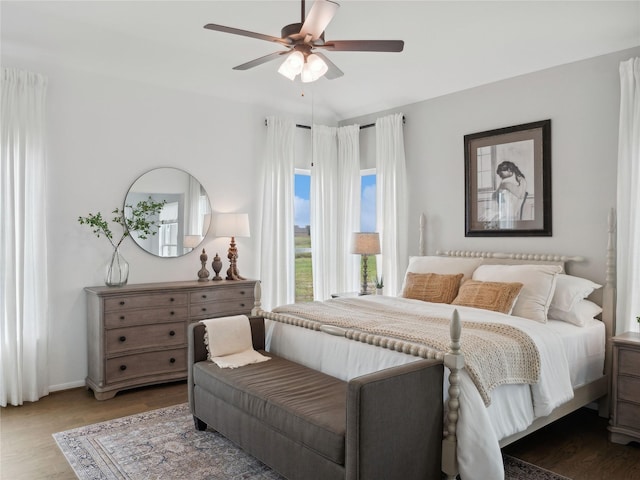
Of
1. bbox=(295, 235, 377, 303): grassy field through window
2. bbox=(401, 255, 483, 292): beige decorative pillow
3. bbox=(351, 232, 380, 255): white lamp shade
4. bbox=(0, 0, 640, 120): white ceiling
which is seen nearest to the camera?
bbox=(0, 0, 640, 120): white ceiling

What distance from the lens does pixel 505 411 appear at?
261 cm

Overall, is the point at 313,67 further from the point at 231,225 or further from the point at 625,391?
the point at 625,391

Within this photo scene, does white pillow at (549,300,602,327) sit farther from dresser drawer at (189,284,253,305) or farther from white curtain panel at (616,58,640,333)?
dresser drawer at (189,284,253,305)

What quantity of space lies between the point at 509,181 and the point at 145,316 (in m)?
3.33

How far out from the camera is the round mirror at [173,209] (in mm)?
4680

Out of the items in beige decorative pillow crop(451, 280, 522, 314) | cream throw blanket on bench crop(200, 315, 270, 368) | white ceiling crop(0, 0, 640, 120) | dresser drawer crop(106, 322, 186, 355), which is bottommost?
dresser drawer crop(106, 322, 186, 355)

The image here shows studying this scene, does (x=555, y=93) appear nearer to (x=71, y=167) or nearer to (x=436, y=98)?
(x=436, y=98)

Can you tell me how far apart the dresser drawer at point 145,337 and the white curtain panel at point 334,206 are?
6.09 ft

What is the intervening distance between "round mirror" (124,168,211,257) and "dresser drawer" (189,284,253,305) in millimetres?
561

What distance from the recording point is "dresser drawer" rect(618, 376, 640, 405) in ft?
10.3

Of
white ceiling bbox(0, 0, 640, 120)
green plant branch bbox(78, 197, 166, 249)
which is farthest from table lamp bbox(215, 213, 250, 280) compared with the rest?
white ceiling bbox(0, 0, 640, 120)

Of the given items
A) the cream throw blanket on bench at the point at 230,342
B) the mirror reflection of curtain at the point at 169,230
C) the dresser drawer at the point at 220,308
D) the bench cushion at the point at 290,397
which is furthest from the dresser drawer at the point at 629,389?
the mirror reflection of curtain at the point at 169,230

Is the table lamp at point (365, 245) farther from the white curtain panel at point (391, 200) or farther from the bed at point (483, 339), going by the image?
the bed at point (483, 339)

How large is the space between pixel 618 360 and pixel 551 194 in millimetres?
1471
